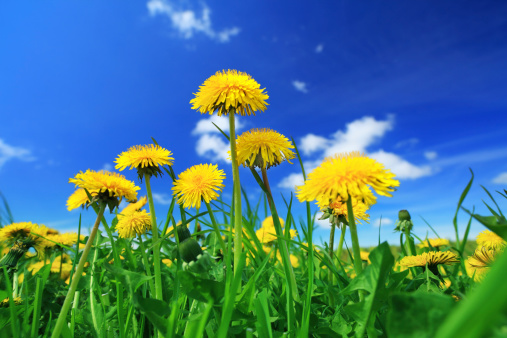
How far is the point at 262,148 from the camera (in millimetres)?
1540

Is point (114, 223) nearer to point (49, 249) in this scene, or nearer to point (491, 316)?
point (49, 249)

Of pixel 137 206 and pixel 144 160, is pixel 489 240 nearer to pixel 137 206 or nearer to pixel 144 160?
pixel 144 160

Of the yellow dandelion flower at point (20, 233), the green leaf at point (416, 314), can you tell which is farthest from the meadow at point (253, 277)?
the yellow dandelion flower at point (20, 233)

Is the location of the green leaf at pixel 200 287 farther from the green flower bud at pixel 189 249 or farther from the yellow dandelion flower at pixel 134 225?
the yellow dandelion flower at pixel 134 225

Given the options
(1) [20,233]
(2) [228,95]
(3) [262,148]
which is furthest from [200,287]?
(1) [20,233]

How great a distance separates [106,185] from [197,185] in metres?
0.45

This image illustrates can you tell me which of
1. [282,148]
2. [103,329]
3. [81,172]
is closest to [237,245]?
[282,148]

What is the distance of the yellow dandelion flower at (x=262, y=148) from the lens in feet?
5.02

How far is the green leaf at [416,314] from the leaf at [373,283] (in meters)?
0.16

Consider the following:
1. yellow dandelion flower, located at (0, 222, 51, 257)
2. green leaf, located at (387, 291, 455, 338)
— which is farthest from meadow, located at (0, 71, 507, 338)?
yellow dandelion flower, located at (0, 222, 51, 257)

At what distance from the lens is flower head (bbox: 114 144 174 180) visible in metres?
1.60

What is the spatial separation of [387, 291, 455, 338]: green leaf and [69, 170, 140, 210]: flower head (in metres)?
1.19

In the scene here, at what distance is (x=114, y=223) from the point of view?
256cm

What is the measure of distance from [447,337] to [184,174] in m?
1.47
